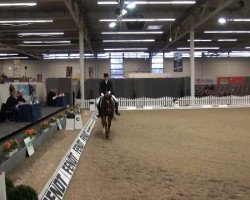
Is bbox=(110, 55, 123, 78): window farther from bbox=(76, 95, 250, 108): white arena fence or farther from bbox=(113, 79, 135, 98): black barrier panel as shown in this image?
bbox=(76, 95, 250, 108): white arena fence

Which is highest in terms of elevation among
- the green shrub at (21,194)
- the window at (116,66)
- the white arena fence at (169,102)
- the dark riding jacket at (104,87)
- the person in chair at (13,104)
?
the window at (116,66)

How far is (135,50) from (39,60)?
1065 cm

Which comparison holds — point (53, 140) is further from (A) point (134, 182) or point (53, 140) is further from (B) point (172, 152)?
(A) point (134, 182)

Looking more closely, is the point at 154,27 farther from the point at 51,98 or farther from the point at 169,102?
the point at 51,98

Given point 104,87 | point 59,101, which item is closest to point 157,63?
point 59,101

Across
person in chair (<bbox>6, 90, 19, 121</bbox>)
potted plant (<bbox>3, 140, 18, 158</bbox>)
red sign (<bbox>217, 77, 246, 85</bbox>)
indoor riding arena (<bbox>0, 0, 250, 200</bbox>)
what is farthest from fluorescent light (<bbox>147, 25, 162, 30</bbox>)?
potted plant (<bbox>3, 140, 18, 158</bbox>)

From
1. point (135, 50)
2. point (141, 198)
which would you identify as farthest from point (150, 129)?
point (135, 50)

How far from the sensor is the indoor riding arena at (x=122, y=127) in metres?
5.07

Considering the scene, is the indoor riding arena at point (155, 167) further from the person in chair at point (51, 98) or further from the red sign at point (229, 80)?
the red sign at point (229, 80)

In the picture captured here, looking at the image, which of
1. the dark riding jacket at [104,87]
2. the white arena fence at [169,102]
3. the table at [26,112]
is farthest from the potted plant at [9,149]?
the white arena fence at [169,102]

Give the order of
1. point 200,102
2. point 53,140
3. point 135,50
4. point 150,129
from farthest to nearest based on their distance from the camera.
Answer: point 135,50
point 200,102
point 150,129
point 53,140

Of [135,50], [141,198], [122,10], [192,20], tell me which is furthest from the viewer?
[135,50]

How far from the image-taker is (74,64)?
39.5 m

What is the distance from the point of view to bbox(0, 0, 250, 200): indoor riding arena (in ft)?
16.6
